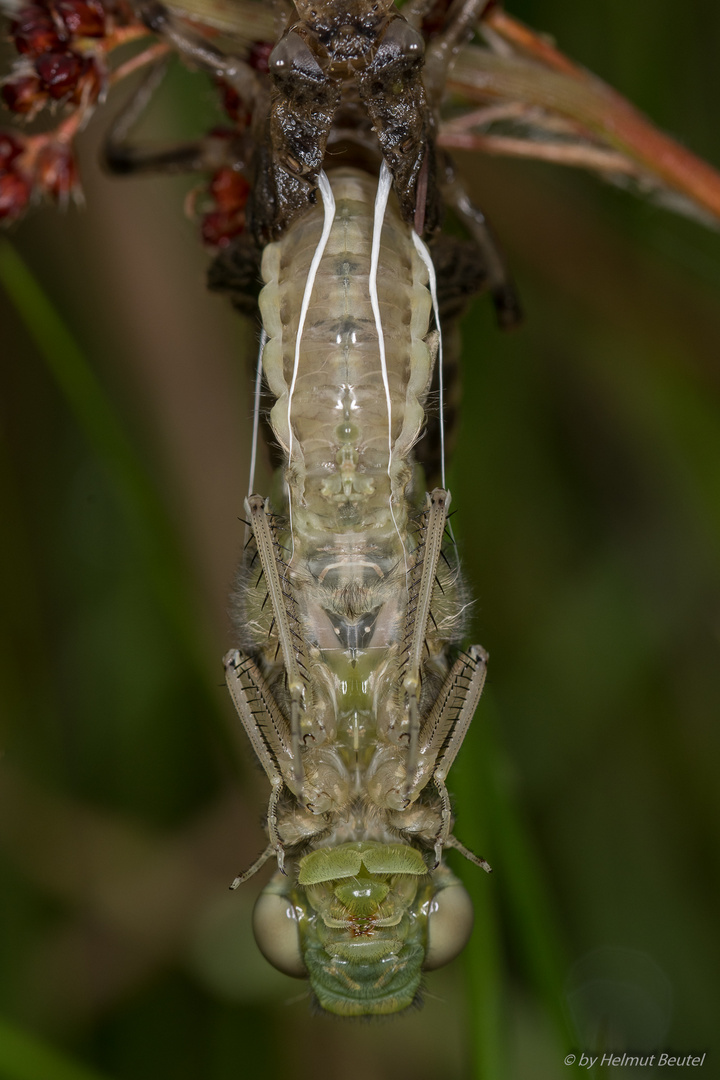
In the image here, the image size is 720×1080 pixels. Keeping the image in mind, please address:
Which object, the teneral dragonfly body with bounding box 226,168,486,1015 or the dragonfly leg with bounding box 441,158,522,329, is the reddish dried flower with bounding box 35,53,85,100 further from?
the dragonfly leg with bounding box 441,158,522,329

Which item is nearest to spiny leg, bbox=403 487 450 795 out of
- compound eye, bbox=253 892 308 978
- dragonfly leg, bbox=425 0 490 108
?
compound eye, bbox=253 892 308 978

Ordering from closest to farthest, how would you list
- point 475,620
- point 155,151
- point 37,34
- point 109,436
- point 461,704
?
point 461,704
point 37,34
point 155,151
point 109,436
point 475,620

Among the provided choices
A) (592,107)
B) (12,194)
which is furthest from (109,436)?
(592,107)

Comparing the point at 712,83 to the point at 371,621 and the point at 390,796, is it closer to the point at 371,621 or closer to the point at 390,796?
the point at 371,621

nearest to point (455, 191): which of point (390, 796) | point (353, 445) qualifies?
point (353, 445)

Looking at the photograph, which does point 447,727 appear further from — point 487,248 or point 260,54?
point 260,54

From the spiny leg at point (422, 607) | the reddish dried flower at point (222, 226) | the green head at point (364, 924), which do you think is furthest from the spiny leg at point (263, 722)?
the reddish dried flower at point (222, 226)
